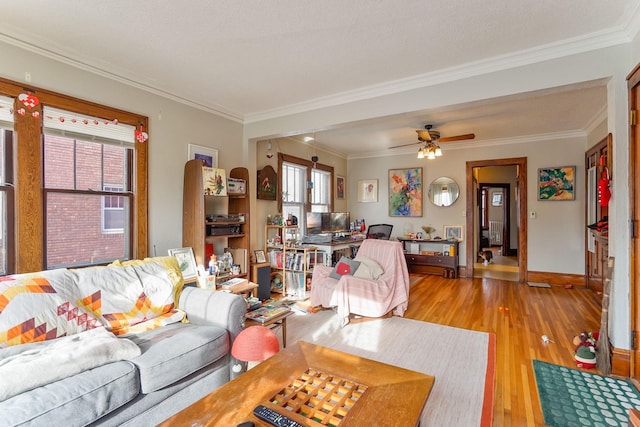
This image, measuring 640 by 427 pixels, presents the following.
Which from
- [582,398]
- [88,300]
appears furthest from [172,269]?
[582,398]

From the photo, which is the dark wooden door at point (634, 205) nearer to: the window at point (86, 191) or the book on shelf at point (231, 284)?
the book on shelf at point (231, 284)

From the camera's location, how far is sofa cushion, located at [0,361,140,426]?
1270 millimetres

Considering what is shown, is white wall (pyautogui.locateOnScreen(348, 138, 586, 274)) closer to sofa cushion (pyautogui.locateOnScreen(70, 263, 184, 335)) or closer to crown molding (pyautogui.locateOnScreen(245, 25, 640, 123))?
crown molding (pyautogui.locateOnScreen(245, 25, 640, 123))

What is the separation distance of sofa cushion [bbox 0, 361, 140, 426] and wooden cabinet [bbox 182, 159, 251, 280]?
1.81 m

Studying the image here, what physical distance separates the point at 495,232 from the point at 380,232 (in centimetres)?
553

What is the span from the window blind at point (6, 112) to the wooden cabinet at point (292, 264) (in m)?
3.00

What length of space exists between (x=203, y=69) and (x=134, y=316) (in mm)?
2214

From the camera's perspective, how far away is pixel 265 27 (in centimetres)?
228

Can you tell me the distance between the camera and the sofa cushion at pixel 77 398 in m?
1.27

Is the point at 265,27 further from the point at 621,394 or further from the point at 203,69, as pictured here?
the point at 621,394

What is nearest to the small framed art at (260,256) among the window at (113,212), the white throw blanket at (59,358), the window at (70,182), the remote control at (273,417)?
the window at (70,182)

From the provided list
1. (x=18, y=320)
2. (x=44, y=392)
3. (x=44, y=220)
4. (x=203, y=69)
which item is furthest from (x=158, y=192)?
(x=44, y=392)

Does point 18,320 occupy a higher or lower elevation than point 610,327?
higher

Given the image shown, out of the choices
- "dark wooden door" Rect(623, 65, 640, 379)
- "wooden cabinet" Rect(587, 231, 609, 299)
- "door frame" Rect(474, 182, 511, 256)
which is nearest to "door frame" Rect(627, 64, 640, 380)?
"dark wooden door" Rect(623, 65, 640, 379)
